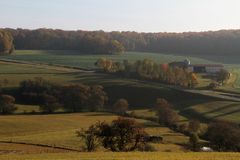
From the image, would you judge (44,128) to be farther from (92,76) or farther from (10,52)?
(10,52)

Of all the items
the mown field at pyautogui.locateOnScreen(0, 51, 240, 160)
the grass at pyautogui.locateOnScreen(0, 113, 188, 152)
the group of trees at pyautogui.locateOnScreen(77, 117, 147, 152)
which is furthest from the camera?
the grass at pyautogui.locateOnScreen(0, 113, 188, 152)

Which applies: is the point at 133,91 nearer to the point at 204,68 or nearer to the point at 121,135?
the point at 204,68

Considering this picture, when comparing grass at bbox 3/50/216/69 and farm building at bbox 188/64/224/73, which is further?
grass at bbox 3/50/216/69

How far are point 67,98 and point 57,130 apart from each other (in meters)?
28.0

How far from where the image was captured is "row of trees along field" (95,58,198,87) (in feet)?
415

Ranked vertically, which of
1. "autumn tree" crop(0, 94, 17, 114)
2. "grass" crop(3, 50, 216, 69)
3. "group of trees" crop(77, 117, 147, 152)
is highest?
"group of trees" crop(77, 117, 147, 152)

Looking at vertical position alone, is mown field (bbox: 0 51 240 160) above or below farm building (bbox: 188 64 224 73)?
below

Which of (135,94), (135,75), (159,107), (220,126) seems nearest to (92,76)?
(135,75)

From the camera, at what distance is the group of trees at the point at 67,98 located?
9675 centimetres

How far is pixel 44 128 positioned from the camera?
7238 cm

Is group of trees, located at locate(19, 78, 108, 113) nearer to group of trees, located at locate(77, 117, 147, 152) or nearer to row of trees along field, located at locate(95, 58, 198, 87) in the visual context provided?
row of trees along field, located at locate(95, 58, 198, 87)

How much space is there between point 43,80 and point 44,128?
40.7m

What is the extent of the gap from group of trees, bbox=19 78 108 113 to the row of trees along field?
27.3 m

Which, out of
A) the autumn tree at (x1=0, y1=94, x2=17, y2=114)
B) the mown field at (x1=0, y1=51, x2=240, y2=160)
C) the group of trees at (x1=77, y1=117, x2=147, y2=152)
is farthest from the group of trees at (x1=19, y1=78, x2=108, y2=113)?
the group of trees at (x1=77, y1=117, x2=147, y2=152)
